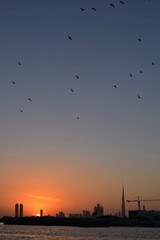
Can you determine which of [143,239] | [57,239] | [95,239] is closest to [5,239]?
[57,239]

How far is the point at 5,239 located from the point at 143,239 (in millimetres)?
43397

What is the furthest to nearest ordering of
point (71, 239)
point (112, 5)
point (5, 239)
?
point (71, 239), point (5, 239), point (112, 5)

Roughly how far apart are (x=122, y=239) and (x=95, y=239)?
326 inches

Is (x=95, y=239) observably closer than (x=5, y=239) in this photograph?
No

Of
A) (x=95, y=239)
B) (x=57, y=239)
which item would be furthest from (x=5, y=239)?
(x=95, y=239)

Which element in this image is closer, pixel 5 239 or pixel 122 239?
pixel 5 239

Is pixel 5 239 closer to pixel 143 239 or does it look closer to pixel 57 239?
pixel 57 239

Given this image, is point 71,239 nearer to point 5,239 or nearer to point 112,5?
point 5,239

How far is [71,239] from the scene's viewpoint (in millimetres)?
125938

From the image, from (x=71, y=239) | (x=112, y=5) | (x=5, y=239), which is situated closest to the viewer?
(x=112, y=5)

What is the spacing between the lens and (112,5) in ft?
122

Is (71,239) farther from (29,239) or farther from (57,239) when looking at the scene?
(29,239)

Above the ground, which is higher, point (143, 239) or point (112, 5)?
point (112, 5)

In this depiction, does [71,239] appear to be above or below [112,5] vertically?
below
